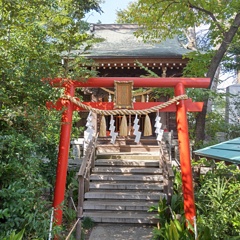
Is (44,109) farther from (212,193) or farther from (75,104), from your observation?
(212,193)

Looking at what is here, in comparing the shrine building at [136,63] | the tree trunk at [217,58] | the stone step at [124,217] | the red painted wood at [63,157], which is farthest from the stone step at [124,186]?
the shrine building at [136,63]

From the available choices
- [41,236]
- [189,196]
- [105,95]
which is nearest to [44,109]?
[41,236]

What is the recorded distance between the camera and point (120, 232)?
5.93 meters

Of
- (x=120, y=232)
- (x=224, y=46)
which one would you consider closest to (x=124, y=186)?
(x=120, y=232)

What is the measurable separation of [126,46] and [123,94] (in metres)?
7.10

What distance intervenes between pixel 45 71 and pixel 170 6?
682 cm

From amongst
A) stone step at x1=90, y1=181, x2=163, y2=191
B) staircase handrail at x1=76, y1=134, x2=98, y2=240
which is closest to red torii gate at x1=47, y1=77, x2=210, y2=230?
staircase handrail at x1=76, y1=134, x2=98, y2=240

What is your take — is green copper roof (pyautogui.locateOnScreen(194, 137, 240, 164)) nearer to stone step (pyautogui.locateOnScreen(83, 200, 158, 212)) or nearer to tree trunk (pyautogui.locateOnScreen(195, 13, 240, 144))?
stone step (pyautogui.locateOnScreen(83, 200, 158, 212))

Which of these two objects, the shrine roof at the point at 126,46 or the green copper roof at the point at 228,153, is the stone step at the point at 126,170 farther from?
the green copper roof at the point at 228,153

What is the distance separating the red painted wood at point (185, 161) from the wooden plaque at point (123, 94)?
0.97 meters

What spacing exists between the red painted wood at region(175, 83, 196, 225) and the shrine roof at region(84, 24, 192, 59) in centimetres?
348

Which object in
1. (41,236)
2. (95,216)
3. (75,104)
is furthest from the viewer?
(95,216)

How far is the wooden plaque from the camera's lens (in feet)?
16.9

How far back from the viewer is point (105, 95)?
35.1ft
